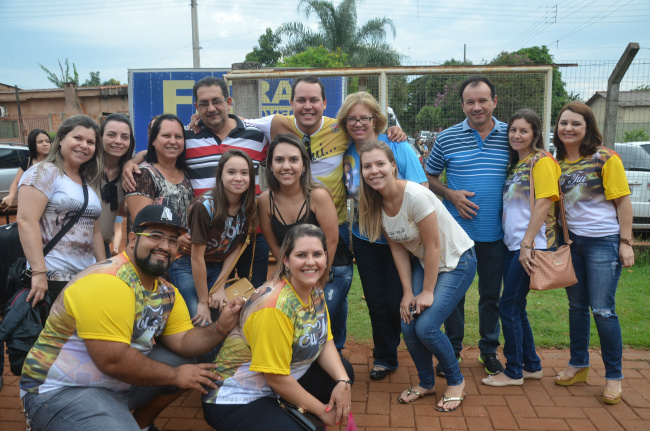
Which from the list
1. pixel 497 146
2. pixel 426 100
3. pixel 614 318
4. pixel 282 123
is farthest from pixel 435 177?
pixel 426 100

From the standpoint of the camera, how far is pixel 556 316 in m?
5.36

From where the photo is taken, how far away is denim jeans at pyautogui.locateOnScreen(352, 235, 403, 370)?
386cm

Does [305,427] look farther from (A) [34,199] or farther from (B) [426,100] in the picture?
(B) [426,100]

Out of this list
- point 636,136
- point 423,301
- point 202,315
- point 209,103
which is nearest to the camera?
point 202,315

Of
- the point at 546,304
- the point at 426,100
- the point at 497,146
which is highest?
the point at 426,100

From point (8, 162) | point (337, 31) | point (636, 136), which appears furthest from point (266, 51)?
point (636, 136)

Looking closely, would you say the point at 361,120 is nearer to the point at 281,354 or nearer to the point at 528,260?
the point at 528,260

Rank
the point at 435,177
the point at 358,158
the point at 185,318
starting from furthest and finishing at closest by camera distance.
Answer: the point at 435,177, the point at 358,158, the point at 185,318

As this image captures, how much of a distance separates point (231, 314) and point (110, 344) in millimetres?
659

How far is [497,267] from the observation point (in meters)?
3.83

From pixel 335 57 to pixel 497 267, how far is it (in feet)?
75.6

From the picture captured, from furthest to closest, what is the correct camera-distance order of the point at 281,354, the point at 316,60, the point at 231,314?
the point at 316,60 < the point at 231,314 < the point at 281,354

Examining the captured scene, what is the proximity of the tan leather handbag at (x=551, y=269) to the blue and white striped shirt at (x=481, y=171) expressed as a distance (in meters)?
0.32

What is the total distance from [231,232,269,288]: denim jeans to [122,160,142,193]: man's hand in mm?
939
